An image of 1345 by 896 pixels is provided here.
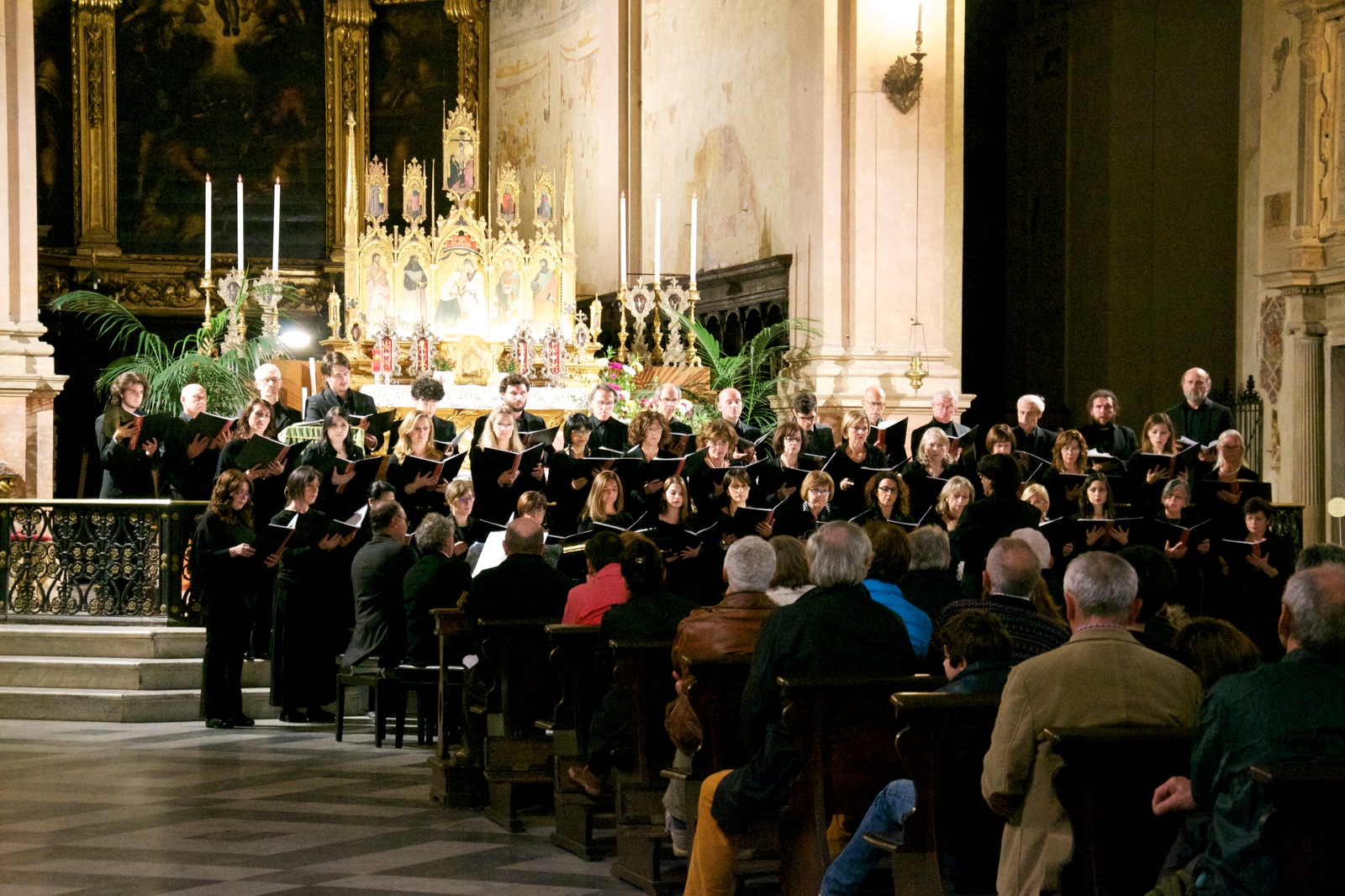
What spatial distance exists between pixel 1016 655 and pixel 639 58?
1404cm

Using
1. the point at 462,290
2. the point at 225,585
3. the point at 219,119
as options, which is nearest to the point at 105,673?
the point at 225,585

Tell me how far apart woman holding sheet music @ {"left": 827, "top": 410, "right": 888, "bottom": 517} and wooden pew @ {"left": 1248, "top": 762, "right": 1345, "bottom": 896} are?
22.2 feet

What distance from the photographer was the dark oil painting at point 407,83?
21031mm

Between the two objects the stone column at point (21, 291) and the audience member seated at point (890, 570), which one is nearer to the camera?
the audience member seated at point (890, 570)

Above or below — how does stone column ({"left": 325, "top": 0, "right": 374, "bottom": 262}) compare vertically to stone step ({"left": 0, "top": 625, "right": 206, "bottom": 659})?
above

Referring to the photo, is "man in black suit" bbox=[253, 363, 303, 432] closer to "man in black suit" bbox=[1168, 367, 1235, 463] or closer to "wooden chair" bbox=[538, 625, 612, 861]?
"wooden chair" bbox=[538, 625, 612, 861]

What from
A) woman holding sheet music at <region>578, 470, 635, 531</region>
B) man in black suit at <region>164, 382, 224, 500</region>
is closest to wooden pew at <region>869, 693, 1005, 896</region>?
woman holding sheet music at <region>578, 470, 635, 531</region>

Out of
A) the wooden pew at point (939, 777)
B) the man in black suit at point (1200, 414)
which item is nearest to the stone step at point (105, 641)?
the man in black suit at point (1200, 414)

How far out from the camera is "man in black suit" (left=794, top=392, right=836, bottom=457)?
36.0 feet

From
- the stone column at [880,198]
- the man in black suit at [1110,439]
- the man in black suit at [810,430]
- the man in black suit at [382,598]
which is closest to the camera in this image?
the man in black suit at [382,598]

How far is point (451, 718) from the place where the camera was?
7969mm

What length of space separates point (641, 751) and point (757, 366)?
28.6ft

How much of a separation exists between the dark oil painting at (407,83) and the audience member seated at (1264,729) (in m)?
18.2

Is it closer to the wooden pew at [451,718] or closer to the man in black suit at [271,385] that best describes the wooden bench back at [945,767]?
the wooden pew at [451,718]
